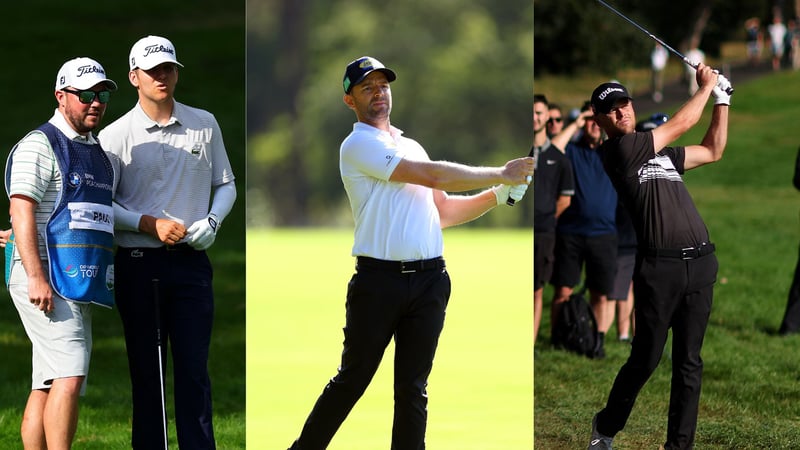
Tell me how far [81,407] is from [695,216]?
12.9ft

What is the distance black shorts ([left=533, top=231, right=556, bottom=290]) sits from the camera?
32.9ft

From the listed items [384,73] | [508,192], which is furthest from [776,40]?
[384,73]

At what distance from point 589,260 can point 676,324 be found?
11.9ft

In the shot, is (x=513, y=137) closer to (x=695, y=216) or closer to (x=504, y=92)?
(x=504, y=92)

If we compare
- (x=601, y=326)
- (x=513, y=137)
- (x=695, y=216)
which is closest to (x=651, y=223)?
(x=695, y=216)

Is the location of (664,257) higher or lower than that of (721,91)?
lower

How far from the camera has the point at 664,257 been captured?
6531 millimetres

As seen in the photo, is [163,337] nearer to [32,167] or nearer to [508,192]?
[32,167]

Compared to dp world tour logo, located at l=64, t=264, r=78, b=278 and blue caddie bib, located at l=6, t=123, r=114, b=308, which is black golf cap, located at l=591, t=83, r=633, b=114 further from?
dp world tour logo, located at l=64, t=264, r=78, b=278

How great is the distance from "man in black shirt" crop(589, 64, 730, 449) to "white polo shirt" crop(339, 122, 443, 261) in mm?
1098

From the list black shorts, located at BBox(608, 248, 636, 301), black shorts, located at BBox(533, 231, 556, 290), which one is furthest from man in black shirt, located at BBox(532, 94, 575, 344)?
black shorts, located at BBox(608, 248, 636, 301)

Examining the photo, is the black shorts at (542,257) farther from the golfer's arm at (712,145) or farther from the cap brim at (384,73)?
the cap brim at (384,73)

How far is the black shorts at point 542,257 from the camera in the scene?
10.0m

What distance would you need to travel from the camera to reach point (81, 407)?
27.8ft
